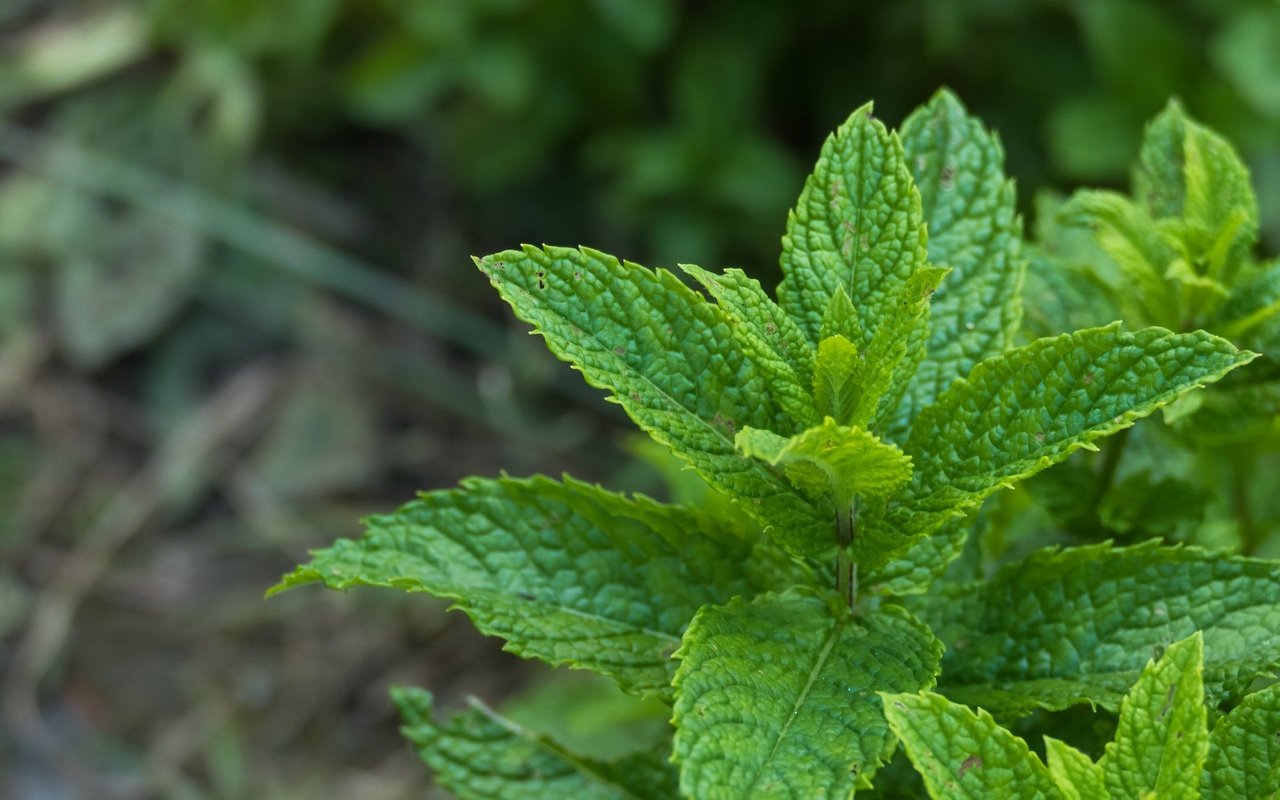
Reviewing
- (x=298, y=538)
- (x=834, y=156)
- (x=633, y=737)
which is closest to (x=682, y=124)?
(x=298, y=538)

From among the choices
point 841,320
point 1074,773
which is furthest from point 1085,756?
point 841,320

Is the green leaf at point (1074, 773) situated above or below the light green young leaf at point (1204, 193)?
below

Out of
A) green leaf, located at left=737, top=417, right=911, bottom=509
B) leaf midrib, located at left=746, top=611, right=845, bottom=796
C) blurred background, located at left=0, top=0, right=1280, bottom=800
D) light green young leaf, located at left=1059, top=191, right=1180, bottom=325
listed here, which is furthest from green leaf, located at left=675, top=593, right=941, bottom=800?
blurred background, located at left=0, top=0, right=1280, bottom=800

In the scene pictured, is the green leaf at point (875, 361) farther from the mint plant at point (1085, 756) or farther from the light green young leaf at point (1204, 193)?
the light green young leaf at point (1204, 193)

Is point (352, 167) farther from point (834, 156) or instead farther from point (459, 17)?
point (834, 156)

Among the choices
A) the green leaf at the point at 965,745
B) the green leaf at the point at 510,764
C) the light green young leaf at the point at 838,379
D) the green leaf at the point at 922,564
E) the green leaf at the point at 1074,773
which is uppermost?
the light green young leaf at the point at 838,379

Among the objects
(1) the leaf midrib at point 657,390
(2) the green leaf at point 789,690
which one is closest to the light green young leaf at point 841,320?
(1) the leaf midrib at point 657,390
